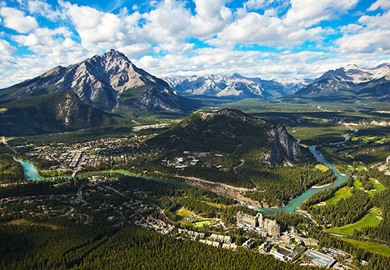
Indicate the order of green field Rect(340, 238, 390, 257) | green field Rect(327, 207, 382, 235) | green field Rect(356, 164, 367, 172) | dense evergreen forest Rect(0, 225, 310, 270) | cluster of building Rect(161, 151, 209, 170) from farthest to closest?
green field Rect(356, 164, 367, 172) < cluster of building Rect(161, 151, 209, 170) < green field Rect(327, 207, 382, 235) < green field Rect(340, 238, 390, 257) < dense evergreen forest Rect(0, 225, 310, 270)

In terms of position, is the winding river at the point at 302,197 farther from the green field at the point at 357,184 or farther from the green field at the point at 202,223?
the green field at the point at 202,223

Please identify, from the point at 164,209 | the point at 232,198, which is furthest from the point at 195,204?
the point at 232,198

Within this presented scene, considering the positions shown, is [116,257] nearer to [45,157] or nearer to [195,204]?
[195,204]

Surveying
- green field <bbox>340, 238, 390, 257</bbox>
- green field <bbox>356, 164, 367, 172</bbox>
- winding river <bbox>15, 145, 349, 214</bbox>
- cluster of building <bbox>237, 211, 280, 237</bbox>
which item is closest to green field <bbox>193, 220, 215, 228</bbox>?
cluster of building <bbox>237, 211, 280, 237</bbox>

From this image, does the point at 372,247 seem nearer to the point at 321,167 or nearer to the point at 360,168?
the point at 321,167

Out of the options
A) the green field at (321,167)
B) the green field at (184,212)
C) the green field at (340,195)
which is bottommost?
the green field at (340,195)

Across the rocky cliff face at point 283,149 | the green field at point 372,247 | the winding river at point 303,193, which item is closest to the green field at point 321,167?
the winding river at point 303,193

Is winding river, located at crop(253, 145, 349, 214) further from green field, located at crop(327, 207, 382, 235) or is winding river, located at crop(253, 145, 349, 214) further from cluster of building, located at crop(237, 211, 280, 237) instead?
green field, located at crop(327, 207, 382, 235)
